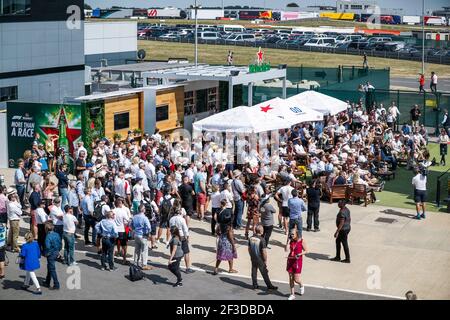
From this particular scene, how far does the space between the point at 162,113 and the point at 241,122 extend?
22.5ft

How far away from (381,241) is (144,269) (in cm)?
610

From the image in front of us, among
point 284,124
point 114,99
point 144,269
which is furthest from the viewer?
point 114,99

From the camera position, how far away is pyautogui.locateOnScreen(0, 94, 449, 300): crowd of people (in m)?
16.8

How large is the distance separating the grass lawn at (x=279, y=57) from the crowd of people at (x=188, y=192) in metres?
41.0

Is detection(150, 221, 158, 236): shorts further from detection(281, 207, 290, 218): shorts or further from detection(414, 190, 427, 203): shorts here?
detection(414, 190, 427, 203): shorts

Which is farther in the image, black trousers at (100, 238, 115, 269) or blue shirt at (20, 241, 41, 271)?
black trousers at (100, 238, 115, 269)

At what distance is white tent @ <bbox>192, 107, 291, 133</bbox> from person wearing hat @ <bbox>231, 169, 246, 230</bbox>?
15.0ft

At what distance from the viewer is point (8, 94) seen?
111 ft

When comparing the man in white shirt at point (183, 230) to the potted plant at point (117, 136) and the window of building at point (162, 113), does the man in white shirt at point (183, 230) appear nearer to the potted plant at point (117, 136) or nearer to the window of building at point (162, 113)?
the potted plant at point (117, 136)

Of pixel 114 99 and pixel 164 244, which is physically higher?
pixel 114 99

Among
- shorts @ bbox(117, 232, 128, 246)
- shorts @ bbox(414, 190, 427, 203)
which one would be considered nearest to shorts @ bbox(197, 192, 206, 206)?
shorts @ bbox(117, 232, 128, 246)

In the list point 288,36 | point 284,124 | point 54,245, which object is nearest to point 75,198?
point 54,245

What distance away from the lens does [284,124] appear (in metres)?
26.3

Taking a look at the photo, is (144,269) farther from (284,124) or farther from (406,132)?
(406,132)
